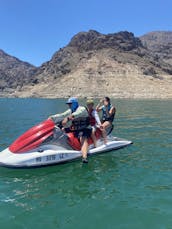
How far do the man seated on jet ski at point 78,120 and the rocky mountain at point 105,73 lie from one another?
99593mm

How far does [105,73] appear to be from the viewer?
138 metres

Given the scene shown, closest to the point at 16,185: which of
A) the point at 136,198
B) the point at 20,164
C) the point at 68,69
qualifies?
the point at 20,164

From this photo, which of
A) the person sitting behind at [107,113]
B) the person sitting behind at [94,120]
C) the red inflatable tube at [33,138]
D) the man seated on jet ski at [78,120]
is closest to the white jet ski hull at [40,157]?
the red inflatable tube at [33,138]

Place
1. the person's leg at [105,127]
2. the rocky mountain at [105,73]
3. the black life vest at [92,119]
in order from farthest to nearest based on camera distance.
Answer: the rocky mountain at [105,73], the person's leg at [105,127], the black life vest at [92,119]

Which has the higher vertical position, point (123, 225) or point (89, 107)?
point (89, 107)

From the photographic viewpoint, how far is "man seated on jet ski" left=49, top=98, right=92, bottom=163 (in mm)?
10906

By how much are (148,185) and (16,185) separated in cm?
377

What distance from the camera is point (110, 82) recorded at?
12838cm

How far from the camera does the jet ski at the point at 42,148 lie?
9.95 metres

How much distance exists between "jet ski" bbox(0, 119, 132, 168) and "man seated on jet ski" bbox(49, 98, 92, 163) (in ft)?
0.68

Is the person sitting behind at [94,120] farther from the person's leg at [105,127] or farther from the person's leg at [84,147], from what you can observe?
the person's leg at [84,147]

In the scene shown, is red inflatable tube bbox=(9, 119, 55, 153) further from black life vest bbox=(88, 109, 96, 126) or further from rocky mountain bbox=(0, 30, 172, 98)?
rocky mountain bbox=(0, 30, 172, 98)

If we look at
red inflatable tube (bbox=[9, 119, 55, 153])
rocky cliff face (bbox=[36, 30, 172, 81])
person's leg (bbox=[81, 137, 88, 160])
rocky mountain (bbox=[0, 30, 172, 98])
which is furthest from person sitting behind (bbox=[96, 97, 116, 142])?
rocky cliff face (bbox=[36, 30, 172, 81])

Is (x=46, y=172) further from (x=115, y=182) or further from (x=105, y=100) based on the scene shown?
(x=105, y=100)
